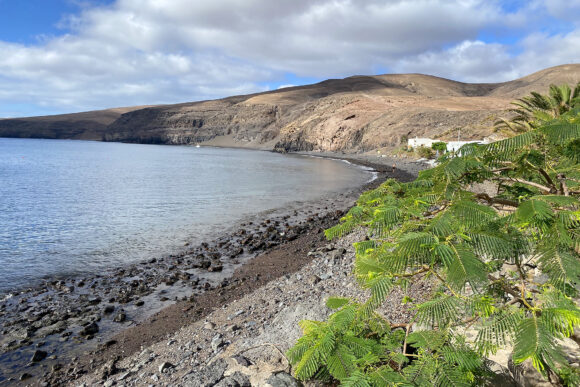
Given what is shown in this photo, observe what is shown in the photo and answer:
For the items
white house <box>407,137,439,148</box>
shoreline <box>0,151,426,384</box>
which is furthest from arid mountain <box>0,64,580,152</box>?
shoreline <box>0,151,426,384</box>

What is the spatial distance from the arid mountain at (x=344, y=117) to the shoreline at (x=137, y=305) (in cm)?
3943

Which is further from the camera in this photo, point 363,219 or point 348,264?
point 348,264

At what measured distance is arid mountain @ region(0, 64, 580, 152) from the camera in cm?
8700

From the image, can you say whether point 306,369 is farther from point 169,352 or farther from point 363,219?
point 169,352

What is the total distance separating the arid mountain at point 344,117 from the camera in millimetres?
87000

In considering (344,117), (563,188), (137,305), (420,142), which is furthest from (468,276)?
(344,117)

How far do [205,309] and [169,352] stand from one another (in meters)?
2.51

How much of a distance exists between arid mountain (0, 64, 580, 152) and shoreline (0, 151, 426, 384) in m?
39.4

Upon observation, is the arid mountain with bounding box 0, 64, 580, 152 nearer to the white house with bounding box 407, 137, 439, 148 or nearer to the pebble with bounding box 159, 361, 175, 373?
the white house with bounding box 407, 137, 439, 148

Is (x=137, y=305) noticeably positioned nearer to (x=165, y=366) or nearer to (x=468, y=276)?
(x=165, y=366)

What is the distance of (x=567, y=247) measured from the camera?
2643mm

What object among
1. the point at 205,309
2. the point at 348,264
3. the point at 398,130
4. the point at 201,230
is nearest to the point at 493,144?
the point at 348,264

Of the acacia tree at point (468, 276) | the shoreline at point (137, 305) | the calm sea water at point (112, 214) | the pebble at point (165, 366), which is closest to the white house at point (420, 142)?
the calm sea water at point (112, 214)

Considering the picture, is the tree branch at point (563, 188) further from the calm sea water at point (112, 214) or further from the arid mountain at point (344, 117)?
the arid mountain at point (344, 117)
